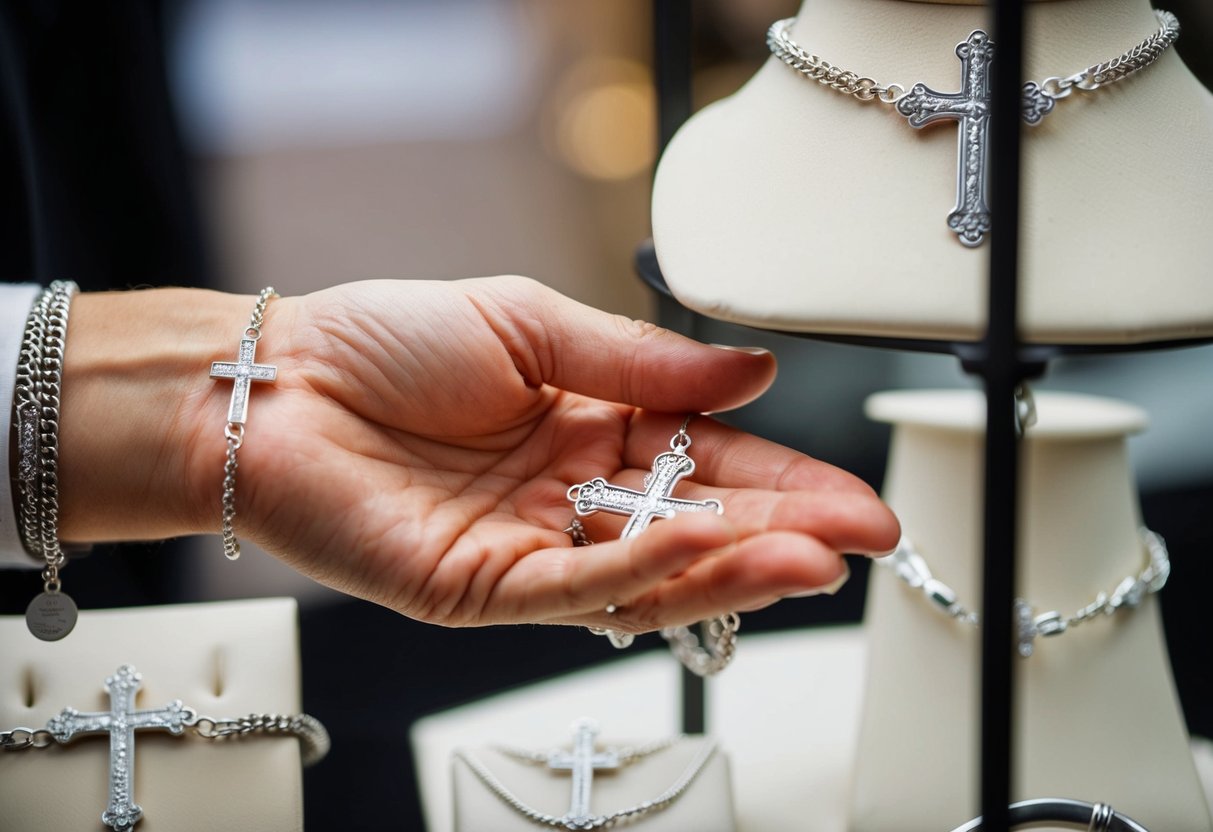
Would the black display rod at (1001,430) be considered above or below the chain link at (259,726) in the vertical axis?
above

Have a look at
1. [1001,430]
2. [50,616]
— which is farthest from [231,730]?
[1001,430]

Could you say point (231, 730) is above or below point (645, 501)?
below

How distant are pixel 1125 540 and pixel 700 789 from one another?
12.4 inches

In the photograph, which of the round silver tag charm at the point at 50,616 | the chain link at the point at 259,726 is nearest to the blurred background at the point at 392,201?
the chain link at the point at 259,726

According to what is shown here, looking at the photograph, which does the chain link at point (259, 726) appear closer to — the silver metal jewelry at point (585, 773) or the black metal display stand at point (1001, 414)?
the silver metal jewelry at point (585, 773)

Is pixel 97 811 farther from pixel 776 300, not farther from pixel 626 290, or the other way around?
pixel 626 290

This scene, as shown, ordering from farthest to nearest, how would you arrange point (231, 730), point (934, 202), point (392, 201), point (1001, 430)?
point (392, 201) < point (231, 730) < point (934, 202) < point (1001, 430)

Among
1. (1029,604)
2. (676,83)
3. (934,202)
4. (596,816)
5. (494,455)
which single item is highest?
(676,83)

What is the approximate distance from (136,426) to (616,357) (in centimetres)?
29

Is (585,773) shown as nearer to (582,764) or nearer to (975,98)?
(582,764)

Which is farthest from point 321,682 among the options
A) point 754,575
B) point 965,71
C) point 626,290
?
point 965,71

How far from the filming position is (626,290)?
4.10 ft

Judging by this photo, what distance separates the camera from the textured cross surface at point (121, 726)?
24.5 inches

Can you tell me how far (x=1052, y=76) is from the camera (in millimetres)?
558
